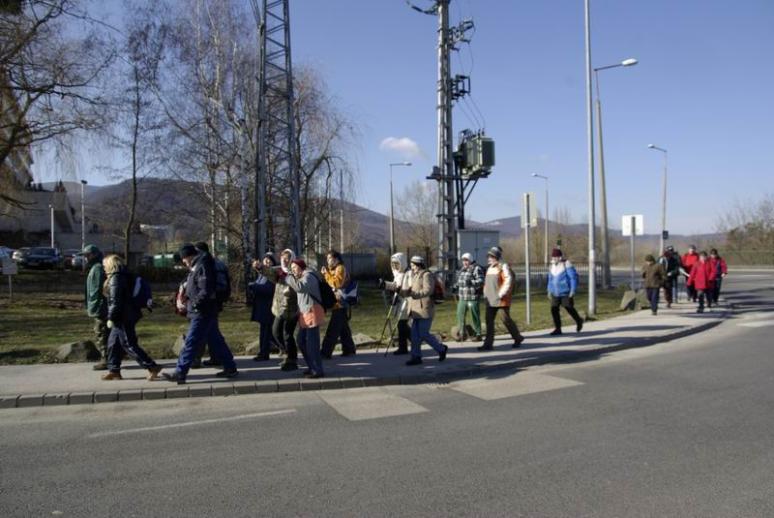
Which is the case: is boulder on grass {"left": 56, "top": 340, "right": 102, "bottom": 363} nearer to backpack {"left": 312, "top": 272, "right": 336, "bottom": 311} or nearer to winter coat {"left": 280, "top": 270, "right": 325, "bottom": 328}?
winter coat {"left": 280, "top": 270, "right": 325, "bottom": 328}

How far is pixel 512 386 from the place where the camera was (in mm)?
8156

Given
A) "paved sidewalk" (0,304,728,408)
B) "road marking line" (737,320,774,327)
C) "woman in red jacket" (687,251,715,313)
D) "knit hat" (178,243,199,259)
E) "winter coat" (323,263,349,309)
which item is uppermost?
"knit hat" (178,243,199,259)

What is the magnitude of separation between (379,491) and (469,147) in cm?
2145

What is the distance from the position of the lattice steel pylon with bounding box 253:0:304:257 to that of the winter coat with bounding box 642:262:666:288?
11041mm

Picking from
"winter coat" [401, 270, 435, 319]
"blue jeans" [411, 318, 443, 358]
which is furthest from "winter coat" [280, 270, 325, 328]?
"blue jeans" [411, 318, 443, 358]

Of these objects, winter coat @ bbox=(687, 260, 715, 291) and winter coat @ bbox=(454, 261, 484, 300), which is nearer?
winter coat @ bbox=(454, 261, 484, 300)

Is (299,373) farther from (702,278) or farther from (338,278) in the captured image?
(702,278)

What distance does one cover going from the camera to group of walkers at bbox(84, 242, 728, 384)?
7.96m

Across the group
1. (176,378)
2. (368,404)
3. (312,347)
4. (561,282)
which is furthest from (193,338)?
(561,282)

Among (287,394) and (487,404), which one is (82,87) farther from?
(487,404)

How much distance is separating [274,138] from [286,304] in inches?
580

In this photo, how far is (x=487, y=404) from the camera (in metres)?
7.14

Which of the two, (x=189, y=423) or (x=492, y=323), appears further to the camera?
(x=492, y=323)

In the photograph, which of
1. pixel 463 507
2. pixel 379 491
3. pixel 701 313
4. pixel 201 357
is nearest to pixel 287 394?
pixel 201 357
